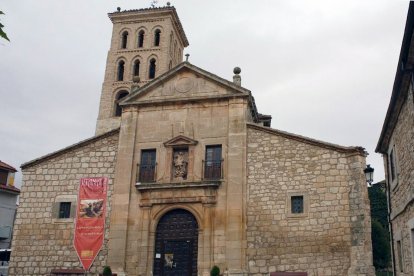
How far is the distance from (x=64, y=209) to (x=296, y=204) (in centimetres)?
1048

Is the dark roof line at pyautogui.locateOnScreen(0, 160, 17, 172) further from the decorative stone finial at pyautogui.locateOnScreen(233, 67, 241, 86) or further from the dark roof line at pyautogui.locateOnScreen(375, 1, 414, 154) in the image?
the dark roof line at pyautogui.locateOnScreen(375, 1, 414, 154)

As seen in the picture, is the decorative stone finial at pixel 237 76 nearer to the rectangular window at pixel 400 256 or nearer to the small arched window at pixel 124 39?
the rectangular window at pixel 400 256

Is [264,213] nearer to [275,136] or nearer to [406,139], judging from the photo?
[275,136]

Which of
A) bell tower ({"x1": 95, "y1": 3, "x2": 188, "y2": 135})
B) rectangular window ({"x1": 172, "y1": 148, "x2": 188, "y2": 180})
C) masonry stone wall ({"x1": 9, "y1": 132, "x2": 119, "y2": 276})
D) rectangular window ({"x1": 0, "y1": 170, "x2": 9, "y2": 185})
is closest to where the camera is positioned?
masonry stone wall ({"x1": 9, "y1": 132, "x2": 119, "y2": 276})

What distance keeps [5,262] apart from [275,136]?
1922 cm

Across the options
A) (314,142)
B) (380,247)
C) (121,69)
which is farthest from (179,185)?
(380,247)

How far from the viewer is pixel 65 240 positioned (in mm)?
20812

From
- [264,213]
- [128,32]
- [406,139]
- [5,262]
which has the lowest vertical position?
[5,262]

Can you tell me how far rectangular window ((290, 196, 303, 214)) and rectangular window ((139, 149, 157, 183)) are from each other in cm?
622

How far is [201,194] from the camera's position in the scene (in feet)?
66.0

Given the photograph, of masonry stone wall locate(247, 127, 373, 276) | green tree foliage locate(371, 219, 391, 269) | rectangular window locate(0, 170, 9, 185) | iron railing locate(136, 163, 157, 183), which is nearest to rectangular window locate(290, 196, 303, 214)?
masonry stone wall locate(247, 127, 373, 276)

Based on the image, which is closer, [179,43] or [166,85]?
[166,85]

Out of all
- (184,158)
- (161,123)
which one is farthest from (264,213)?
(161,123)

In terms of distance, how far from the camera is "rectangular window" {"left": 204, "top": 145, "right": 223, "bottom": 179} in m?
20.4
